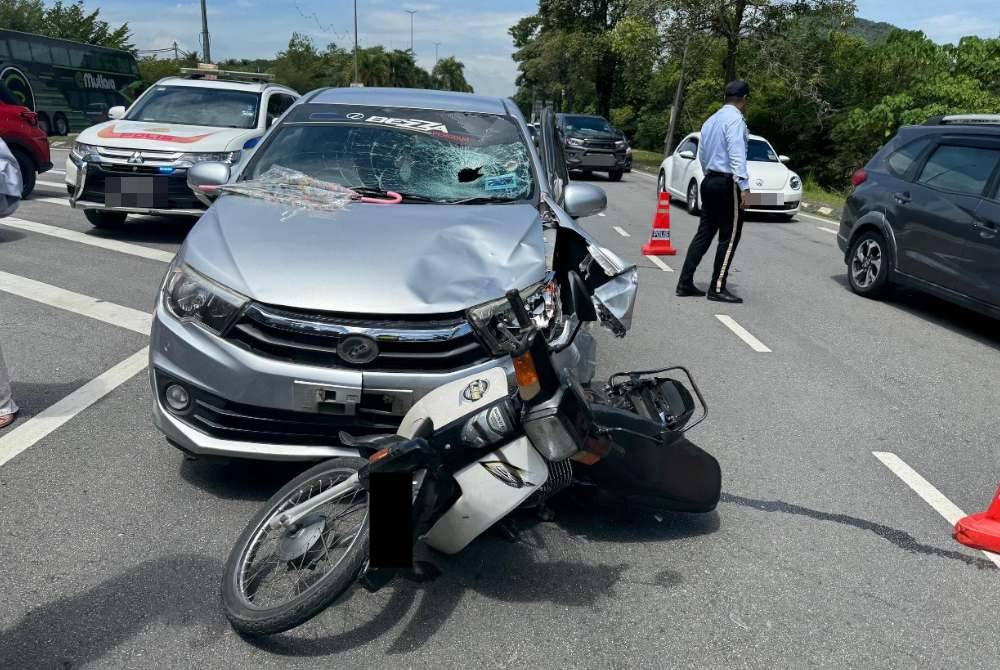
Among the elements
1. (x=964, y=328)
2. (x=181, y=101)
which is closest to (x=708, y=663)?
(x=964, y=328)

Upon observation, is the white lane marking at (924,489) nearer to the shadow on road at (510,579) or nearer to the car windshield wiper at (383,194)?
the shadow on road at (510,579)

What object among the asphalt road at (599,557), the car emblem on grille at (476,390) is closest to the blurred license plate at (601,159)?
the asphalt road at (599,557)

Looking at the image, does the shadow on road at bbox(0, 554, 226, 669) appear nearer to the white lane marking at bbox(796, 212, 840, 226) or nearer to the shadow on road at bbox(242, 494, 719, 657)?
the shadow on road at bbox(242, 494, 719, 657)

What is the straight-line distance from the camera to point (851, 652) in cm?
322

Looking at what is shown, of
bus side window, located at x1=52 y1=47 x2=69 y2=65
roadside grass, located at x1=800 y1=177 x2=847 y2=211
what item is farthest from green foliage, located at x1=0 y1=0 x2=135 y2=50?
roadside grass, located at x1=800 y1=177 x2=847 y2=211

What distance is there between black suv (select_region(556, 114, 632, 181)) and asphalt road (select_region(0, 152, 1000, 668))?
61.0ft

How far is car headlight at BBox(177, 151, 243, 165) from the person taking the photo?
417 inches

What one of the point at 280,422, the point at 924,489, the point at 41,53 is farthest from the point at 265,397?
the point at 41,53

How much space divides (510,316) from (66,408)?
10.2 ft

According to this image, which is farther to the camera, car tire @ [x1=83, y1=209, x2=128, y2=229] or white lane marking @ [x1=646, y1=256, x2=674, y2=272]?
car tire @ [x1=83, y1=209, x2=128, y2=229]

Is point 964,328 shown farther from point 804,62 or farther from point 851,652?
point 804,62

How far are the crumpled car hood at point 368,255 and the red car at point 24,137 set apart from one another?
988 centimetres

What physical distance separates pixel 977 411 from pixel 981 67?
Answer: 23.9m

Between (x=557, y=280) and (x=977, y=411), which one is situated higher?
(x=557, y=280)
